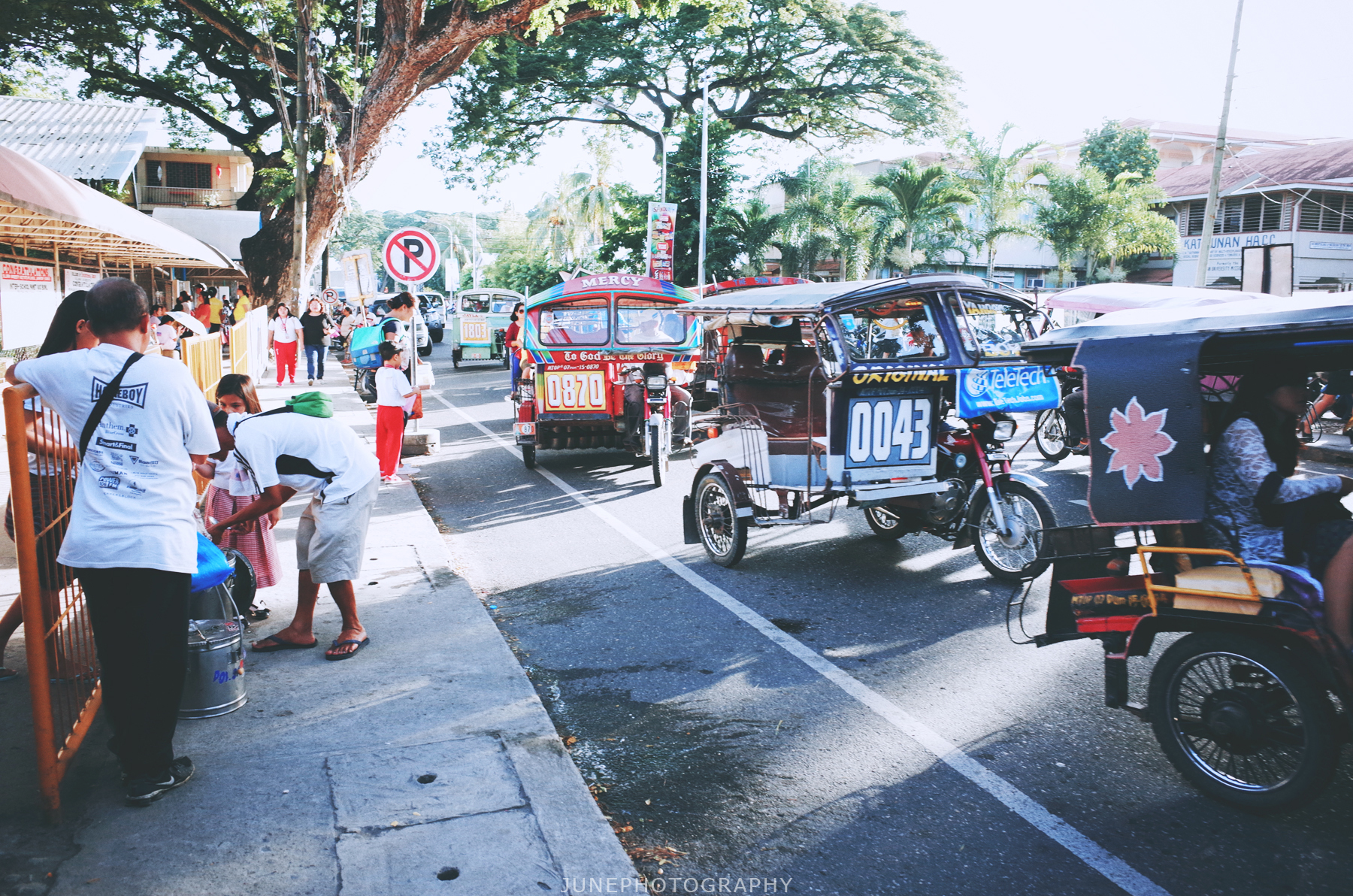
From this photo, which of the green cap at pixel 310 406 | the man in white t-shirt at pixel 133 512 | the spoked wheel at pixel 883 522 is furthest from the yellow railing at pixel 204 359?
the spoked wheel at pixel 883 522

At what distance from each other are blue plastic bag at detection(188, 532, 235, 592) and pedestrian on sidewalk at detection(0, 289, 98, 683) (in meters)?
0.50

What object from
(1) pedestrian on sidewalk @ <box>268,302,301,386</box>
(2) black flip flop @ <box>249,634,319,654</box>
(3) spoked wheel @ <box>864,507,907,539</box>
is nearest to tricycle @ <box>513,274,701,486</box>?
(3) spoked wheel @ <box>864,507,907,539</box>

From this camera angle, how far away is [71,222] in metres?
7.55

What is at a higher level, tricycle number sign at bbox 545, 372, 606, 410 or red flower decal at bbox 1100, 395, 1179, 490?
red flower decal at bbox 1100, 395, 1179, 490

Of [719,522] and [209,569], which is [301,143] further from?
[209,569]

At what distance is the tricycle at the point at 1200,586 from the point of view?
3449 mm

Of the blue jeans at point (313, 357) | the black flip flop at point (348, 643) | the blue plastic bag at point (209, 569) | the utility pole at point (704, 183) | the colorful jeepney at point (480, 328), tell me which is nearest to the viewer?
the blue plastic bag at point (209, 569)

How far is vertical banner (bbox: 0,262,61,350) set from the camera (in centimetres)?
926

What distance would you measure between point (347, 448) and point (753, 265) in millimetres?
28743

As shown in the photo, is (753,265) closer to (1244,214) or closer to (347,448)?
(1244,214)

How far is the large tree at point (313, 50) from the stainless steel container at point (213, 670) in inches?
609

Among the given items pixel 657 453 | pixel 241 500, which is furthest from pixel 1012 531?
pixel 241 500

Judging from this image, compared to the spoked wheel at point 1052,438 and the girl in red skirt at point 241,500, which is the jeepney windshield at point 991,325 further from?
the girl in red skirt at point 241,500

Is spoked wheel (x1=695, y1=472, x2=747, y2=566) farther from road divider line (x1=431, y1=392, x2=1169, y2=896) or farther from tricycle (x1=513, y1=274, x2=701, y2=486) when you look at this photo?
tricycle (x1=513, y1=274, x2=701, y2=486)
